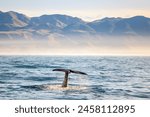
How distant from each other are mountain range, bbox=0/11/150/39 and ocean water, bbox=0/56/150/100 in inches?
74.6

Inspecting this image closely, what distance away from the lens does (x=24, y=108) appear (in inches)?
1005

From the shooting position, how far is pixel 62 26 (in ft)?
110

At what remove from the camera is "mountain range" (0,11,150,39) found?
31578 mm

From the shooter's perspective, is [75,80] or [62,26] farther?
[62,26]

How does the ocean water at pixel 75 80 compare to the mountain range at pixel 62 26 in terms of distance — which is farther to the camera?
the mountain range at pixel 62 26

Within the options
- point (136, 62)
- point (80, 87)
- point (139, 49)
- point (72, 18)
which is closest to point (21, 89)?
point (80, 87)

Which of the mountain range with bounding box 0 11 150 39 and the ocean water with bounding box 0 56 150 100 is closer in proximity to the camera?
the ocean water with bounding box 0 56 150 100

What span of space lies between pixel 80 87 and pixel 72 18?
13.7 ft

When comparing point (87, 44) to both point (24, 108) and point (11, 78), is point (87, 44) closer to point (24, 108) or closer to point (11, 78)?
point (11, 78)

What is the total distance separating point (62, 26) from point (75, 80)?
138 inches

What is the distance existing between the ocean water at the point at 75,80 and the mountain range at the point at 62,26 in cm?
190

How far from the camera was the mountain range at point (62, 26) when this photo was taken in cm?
3158

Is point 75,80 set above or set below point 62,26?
below

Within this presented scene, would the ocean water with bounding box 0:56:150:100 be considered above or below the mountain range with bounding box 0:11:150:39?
below
